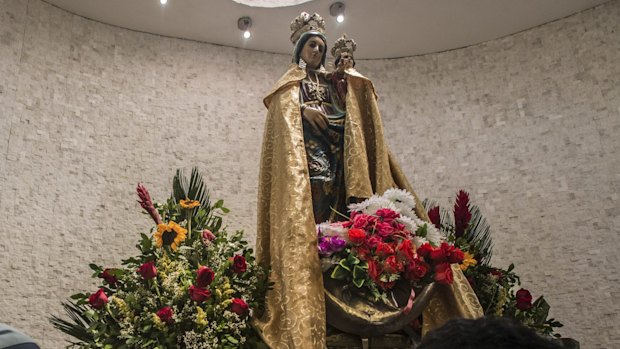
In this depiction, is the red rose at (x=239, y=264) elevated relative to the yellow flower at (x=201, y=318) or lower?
elevated

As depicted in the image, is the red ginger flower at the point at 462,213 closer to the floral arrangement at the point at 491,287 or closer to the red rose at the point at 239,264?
the floral arrangement at the point at 491,287

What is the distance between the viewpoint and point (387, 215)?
404 cm

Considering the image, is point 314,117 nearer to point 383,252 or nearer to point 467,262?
point 383,252

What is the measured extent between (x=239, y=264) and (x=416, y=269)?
1.11 metres

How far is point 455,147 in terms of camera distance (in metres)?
7.66

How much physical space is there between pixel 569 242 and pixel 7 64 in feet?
20.5

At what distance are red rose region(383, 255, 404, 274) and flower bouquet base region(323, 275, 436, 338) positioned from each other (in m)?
0.15

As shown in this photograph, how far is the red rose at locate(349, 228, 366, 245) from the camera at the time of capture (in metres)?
3.84

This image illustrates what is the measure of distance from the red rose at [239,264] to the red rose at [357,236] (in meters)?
0.70

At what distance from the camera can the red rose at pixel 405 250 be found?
383 centimetres

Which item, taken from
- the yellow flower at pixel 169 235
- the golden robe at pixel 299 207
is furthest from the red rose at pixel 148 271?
the golden robe at pixel 299 207

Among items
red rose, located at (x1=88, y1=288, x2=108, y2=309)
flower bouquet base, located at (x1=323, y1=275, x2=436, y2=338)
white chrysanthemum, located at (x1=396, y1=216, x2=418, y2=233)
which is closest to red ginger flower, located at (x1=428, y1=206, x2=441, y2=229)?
white chrysanthemum, located at (x1=396, y1=216, x2=418, y2=233)

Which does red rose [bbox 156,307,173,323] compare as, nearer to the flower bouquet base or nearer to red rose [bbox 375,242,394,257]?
the flower bouquet base

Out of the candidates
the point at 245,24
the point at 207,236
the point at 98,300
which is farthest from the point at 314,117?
the point at 245,24
